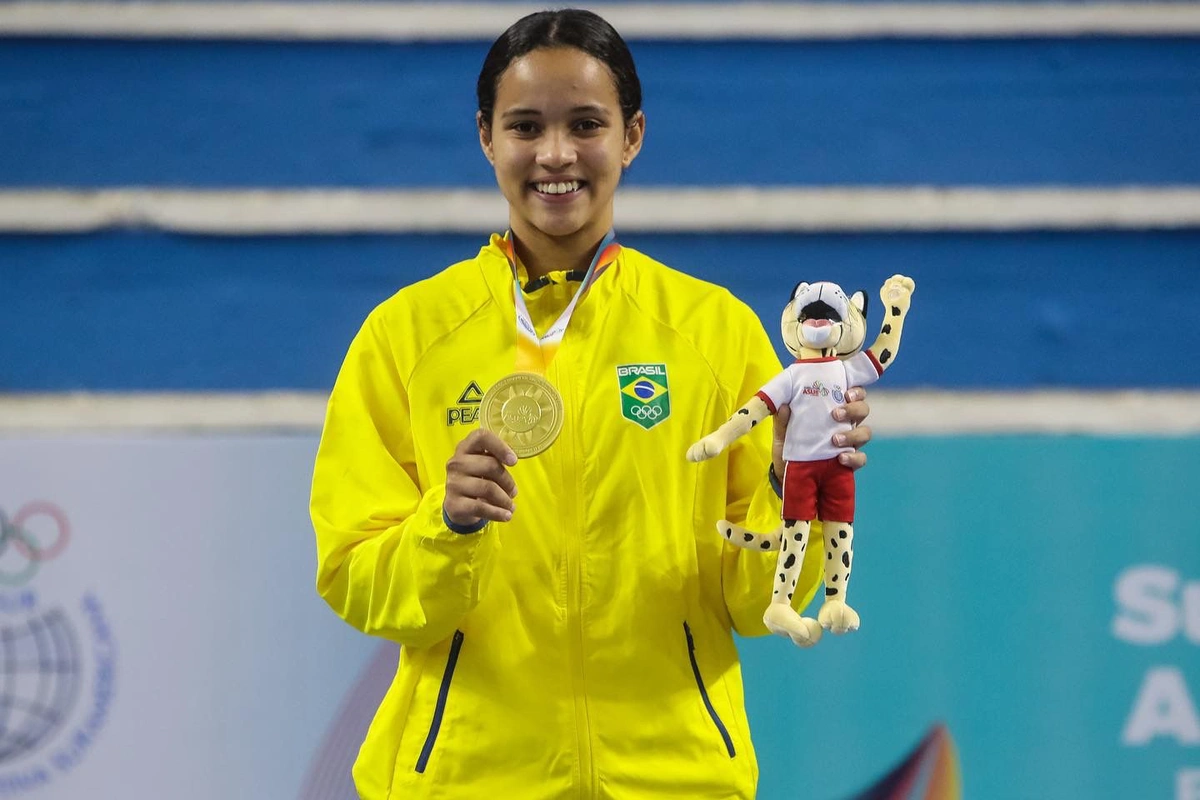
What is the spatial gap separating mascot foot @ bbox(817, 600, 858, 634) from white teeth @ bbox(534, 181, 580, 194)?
54 centimetres

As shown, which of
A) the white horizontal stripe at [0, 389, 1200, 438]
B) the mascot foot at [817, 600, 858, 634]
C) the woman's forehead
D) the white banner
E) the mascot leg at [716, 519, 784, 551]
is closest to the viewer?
the mascot foot at [817, 600, 858, 634]

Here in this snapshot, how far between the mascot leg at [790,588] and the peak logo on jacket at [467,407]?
0.38m

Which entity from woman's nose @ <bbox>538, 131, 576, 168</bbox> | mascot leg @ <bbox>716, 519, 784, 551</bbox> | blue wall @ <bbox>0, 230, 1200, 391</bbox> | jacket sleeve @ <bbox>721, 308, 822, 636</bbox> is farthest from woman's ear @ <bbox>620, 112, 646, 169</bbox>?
blue wall @ <bbox>0, 230, 1200, 391</bbox>

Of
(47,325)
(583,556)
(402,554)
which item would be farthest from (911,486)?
(47,325)

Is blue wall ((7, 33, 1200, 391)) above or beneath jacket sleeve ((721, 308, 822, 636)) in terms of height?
above

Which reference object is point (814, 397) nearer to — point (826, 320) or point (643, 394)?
point (826, 320)

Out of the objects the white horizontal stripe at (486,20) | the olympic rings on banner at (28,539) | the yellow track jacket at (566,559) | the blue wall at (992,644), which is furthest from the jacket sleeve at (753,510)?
the white horizontal stripe at (486,20)

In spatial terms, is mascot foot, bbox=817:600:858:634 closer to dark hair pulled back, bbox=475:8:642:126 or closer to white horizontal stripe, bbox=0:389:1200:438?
dark hair pulled back, bbox=475:8:642:126

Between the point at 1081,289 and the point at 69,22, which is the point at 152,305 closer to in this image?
the point at 69,22

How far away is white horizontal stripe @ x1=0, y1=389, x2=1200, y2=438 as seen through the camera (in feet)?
8.94

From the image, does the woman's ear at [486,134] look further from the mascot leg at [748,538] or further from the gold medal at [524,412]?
Result: the mascot leg at [748,538]

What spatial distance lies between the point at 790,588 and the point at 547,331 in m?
0.42

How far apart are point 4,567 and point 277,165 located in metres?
1.03

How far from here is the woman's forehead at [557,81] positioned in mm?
1443
